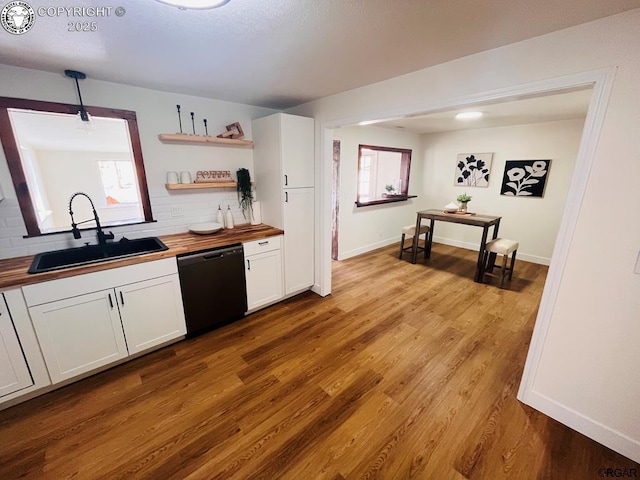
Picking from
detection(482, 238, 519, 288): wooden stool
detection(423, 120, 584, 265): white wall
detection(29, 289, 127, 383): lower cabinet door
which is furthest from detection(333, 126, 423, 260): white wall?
detection(29, 289, 127, 383): lower cabinet door

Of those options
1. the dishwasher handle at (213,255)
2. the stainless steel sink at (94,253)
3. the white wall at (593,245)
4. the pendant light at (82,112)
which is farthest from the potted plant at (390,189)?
the pendant light at (82,112)

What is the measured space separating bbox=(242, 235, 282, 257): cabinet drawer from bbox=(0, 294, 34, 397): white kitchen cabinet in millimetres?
1644

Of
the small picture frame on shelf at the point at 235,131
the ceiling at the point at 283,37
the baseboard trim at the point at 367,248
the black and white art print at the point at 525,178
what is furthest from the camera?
the baseboard trim at the point at 367,248

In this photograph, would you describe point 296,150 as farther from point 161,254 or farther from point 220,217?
point 161,254

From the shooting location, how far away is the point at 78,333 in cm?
186

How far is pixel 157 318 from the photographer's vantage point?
Answer: 2207 millimetres

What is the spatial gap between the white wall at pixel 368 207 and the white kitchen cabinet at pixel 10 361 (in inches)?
152

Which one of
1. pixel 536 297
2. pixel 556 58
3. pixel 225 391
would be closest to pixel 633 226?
pixel 556 58

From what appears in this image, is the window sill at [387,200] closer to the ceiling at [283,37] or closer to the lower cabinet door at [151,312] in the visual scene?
the ceiling at [283,37]

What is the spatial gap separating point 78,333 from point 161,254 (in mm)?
765

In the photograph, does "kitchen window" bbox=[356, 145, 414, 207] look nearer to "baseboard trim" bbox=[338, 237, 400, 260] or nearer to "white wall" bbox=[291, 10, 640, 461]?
"baseboard trim" bbox=[338, 237, 400, 260]

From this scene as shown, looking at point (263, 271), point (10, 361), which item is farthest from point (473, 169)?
point (10, 361)

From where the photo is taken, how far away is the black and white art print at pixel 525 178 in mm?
4305

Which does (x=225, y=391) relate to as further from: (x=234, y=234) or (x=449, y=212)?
(x=449, y=212)
